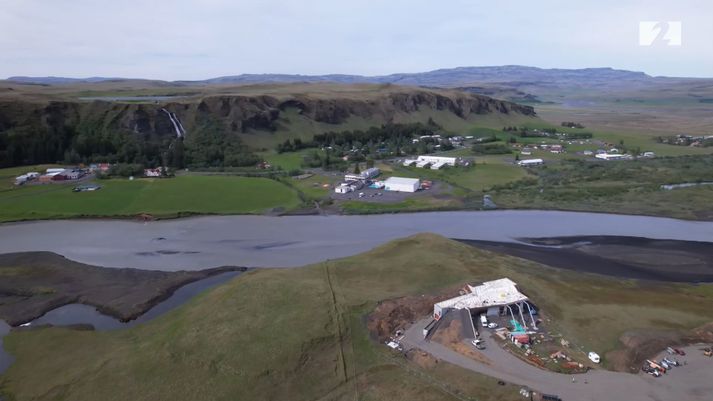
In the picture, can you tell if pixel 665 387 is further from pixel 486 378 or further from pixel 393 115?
pixel 393 115

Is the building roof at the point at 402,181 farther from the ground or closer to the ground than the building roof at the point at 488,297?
farther from the ground

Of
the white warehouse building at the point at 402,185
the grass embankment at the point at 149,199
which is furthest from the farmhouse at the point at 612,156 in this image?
the grass embankment at the point at 149,199

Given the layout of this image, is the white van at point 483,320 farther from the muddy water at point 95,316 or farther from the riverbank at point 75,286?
the riverbank at point 75,286

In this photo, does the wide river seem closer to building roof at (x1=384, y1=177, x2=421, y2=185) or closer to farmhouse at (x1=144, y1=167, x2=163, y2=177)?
building roof at (x1=384, y1=177, x2=421, y2=185)

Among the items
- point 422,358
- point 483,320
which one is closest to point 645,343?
point 483,320

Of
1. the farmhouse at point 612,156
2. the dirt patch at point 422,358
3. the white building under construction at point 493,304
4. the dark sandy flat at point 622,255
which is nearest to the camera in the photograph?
the dirt patch at point 422,358

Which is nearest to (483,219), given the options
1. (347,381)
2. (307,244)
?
(307,244)

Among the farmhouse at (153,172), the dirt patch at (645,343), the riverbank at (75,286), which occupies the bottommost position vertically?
the riverbank at (75,286)

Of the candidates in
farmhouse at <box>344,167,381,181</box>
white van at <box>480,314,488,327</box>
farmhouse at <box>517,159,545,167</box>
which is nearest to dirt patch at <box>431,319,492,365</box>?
white van at <box>480,314,488,327</box>
